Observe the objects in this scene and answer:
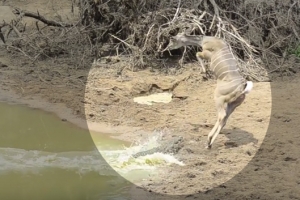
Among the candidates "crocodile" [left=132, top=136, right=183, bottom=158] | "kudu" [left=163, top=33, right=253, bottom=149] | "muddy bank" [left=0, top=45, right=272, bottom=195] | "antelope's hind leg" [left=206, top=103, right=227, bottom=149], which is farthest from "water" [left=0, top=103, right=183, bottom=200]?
"kudu" [left=163, top=33, right=253, bottom=149]

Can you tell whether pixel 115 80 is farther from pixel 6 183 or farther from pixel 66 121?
pixel 6 183

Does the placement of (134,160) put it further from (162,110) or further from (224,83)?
(162,110)

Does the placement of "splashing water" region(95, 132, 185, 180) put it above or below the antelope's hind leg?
below

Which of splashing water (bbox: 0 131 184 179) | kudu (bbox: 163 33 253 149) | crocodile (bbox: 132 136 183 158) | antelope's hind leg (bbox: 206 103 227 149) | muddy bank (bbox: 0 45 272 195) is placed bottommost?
muddy bank (bbox: 0 45 272 195)

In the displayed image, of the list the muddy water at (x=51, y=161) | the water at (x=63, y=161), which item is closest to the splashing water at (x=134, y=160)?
the water at (x=63, y=161)

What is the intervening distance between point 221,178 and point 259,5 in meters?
5.46

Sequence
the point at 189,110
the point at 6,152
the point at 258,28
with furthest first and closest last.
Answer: the point at 258,28, the point at 189,110, the point at 6,152

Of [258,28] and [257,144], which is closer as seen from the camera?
[257,144]

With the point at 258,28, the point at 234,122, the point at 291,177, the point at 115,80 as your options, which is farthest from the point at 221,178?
the point at 258,28

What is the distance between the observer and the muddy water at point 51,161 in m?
6.27

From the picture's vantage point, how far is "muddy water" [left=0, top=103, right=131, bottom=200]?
627cm

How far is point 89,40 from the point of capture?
37.0 feet

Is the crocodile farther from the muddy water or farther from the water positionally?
the muddy water

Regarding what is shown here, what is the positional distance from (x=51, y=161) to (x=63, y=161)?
146 millimetres
